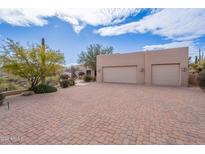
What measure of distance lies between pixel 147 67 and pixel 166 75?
2086 mm

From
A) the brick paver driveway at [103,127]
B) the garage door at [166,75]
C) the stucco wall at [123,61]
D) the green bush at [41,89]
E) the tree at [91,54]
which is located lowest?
the brick paver driveway at [103,127]

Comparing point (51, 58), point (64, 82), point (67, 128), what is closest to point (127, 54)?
point (64, 82)

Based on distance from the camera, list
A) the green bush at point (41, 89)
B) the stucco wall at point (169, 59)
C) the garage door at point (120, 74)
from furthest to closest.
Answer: the garage door at point (120, 74)
the stucco wall at point (169, 59)
the green bush at point (41, 89)

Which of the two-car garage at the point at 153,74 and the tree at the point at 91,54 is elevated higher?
the tree at the point at 91,54

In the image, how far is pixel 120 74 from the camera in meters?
14.8

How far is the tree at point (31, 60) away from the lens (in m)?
7.17

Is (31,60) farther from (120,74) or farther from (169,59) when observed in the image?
(169,59)

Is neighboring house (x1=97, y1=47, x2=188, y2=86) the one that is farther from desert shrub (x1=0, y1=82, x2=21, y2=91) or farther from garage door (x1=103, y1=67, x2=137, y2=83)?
desert shrub (x1=0, y1=82, x2=21, y2=91)

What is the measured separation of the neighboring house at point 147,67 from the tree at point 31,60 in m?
7.69

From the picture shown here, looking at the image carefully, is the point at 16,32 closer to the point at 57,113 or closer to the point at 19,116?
the point at 19,116

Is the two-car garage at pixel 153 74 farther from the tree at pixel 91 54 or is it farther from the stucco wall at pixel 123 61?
the tree at pixel 91 54

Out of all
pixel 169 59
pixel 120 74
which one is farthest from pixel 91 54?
pixel 169 59

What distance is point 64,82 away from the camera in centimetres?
1148

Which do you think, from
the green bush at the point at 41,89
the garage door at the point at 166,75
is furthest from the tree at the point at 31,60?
the garage door at the point at 166,75
